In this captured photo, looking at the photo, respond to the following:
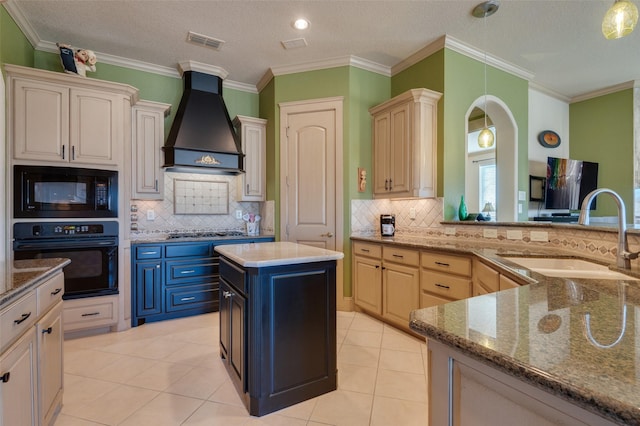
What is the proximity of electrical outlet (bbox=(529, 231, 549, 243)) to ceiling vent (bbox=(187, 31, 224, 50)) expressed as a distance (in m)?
3.56

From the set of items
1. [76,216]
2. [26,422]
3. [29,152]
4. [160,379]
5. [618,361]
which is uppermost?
[29,152]

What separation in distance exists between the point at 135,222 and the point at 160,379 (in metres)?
2.08

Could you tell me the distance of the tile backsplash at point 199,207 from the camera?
3.72 m

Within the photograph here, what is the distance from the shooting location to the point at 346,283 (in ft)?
11.8

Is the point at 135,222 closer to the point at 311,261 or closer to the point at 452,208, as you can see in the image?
the point at 311,261

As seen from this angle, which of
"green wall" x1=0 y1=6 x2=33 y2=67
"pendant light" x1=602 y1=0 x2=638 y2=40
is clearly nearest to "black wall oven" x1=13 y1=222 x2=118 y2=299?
"green wall" x1=0 y1=6 x2=33 y2=67

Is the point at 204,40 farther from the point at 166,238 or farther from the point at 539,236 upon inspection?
the point at 539,236

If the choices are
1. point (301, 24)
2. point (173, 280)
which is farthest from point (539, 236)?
point (173, 280)

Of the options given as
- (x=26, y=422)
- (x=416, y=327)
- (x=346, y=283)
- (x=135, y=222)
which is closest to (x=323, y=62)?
(x=346, y=283)

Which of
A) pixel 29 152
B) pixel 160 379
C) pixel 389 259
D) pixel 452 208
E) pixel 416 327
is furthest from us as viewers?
pixel 452 208

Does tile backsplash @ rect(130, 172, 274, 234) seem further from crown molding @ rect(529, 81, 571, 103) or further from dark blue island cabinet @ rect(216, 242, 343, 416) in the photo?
crown molding @ rect(529, 81, 571, 103)

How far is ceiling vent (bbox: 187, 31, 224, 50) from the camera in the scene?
10.3ft

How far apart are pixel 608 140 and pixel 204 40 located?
5874mm

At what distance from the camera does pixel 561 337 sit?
2.19 ft
